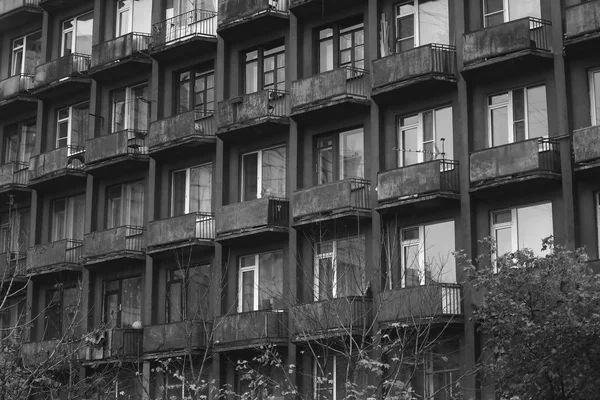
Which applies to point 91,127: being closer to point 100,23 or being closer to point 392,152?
point 100,23

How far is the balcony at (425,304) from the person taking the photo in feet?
115

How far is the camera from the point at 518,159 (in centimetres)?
3472

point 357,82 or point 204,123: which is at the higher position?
point 357,82

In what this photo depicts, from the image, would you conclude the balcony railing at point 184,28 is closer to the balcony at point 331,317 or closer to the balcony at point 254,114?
the balcony at point 254,114

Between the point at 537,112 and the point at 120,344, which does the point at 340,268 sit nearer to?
the point at 537,112

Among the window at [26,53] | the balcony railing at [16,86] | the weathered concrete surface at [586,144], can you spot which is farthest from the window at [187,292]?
the weathered concrete surface at [586,144]

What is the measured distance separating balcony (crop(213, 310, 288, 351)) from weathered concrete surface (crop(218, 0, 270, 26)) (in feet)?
32.6

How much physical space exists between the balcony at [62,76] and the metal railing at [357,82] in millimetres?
13153

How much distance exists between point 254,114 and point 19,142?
588 inches

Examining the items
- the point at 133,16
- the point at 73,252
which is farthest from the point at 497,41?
the point at 73,252

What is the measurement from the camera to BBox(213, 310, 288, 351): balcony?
130ft

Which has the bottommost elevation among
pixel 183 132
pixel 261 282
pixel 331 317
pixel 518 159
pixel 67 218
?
pixel 331 317

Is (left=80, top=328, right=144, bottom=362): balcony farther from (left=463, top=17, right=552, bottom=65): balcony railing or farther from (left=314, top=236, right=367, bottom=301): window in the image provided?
(left=463, top=17, right=552, bottom=65): balcony railing

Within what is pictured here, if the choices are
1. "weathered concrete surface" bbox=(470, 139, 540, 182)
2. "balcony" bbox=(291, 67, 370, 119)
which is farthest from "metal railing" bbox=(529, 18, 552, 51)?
"balcony" bbox=(291, 67, 370, 119)
